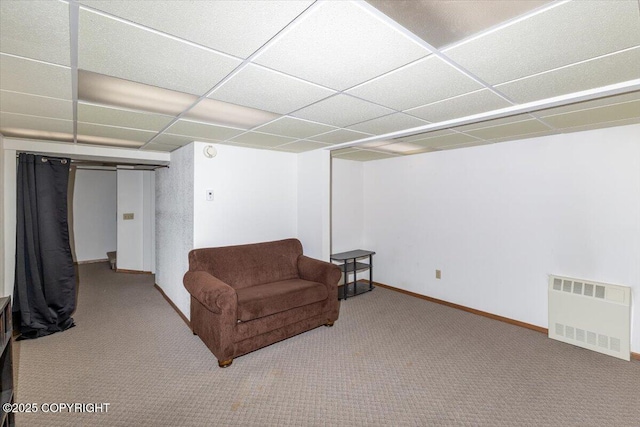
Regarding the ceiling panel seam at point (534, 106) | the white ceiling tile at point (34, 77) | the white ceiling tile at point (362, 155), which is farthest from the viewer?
the white ceiling tile at point (362, 155)

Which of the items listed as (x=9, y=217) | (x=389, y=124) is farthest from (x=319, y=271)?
(x=9, y=217)

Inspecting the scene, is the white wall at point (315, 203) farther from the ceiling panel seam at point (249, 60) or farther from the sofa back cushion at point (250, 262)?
the ceiling panel seam at point (249, 60)

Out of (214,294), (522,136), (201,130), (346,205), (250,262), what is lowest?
(214,294)

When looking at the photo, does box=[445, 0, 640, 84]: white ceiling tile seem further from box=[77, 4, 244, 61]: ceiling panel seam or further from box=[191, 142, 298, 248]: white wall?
box=[191, 142, 298, 248]: white wall

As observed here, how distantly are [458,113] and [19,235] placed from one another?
4571 mm

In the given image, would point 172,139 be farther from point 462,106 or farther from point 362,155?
point 462,106

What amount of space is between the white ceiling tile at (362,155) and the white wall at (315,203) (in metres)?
0.34

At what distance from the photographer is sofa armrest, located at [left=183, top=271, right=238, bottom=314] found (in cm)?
262

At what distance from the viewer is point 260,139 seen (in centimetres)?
336

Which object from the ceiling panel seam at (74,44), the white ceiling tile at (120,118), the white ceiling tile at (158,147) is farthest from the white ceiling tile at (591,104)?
the white ceiling tile at (158,147)

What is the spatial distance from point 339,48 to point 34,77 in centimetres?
169

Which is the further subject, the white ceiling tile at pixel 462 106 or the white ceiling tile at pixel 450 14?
the white ceiling tile at pixel 462 106

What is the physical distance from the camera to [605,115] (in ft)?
8.16

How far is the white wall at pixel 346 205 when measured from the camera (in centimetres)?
499
